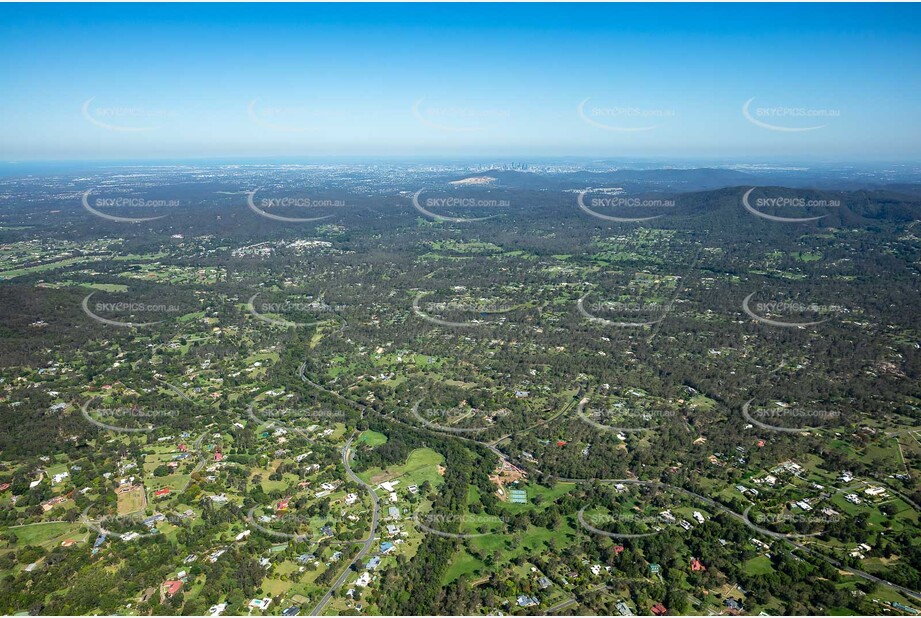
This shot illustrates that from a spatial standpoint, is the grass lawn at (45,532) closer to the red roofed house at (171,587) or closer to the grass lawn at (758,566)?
the red roofed house at (171,587)

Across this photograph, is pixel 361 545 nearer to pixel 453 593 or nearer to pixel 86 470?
pixel 453 593

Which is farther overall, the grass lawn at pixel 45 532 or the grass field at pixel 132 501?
the grass field at pixel 132 501

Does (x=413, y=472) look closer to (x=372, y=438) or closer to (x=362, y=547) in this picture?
(x=372, y=438)

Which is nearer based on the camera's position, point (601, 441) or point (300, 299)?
point (601, 441)

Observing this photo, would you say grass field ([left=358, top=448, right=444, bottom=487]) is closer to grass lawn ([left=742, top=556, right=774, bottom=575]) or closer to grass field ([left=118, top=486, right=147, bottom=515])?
grass field ([left=118, top=486, right=147, bottom=515])

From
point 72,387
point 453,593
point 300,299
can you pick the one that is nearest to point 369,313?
point 300,299

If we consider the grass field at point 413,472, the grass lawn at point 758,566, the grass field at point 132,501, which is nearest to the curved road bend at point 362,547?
the grass field at point 413,472
